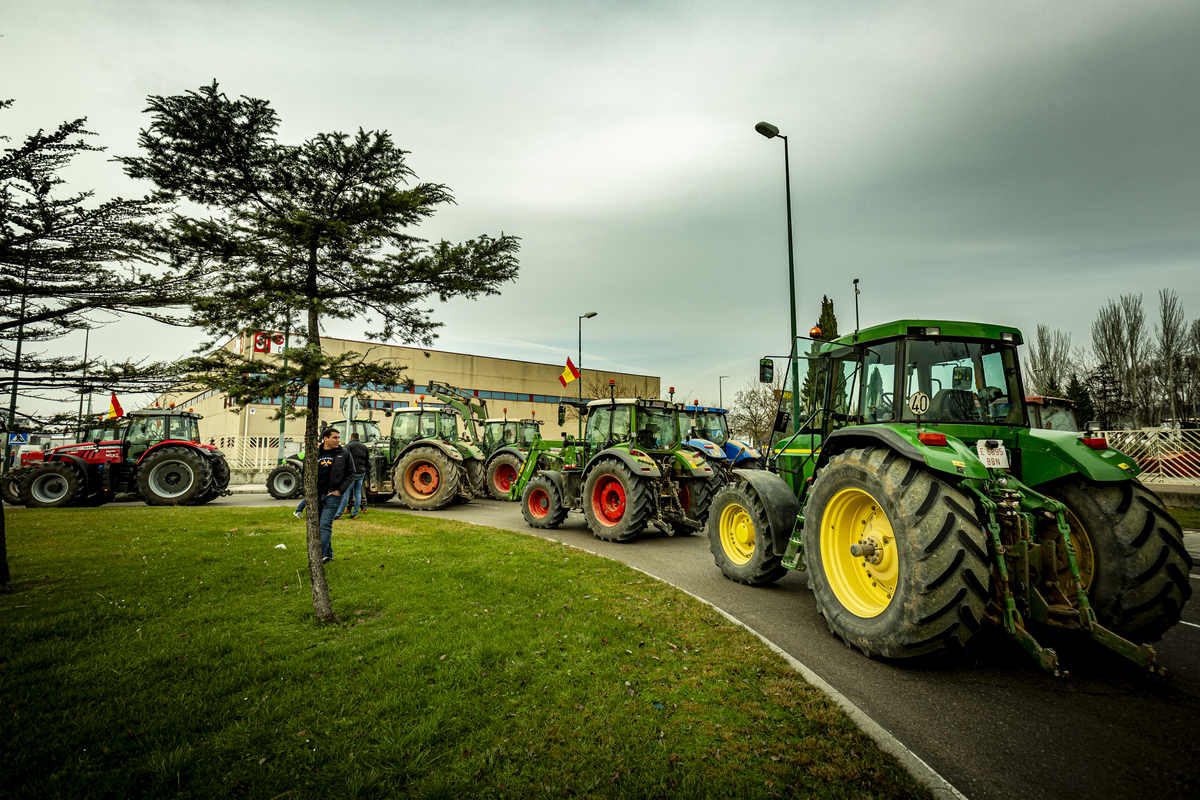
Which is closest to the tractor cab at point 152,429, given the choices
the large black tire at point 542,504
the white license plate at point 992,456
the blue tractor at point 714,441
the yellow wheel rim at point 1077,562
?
the large black tire at point 542,504

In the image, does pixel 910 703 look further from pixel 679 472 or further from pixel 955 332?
pixel 679 472

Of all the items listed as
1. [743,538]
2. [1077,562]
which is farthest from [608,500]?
[1077,562]

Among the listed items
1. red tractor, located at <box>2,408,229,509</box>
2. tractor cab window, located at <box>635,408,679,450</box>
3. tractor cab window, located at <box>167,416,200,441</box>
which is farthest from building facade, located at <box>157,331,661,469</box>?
tractor cab window, located at <box>635,408,679,450</box>

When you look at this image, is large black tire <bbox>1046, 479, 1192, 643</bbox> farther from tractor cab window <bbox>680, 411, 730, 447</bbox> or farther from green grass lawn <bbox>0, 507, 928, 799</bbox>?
tractor cab window <bbox>680, 411, 730, 447</bbox>

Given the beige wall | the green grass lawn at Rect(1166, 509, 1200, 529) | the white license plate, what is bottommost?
the green grass lawn at Rect(1166, 509, 1200, 529)

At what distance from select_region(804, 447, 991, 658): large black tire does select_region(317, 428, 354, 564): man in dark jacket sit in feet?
17.8

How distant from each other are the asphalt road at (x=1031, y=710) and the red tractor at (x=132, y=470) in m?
14.8

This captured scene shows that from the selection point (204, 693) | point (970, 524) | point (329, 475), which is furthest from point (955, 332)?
point (329, 475)

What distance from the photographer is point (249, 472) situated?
24.7 meters

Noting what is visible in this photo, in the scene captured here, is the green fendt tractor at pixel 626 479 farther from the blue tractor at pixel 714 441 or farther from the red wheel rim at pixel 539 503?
the blue tractor at pixel 714 441

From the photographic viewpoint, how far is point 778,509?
5.82 meters

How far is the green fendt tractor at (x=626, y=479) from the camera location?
9.40 metres

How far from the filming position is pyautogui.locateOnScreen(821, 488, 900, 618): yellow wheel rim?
438 centimetres

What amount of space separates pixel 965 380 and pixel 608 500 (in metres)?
6.46
